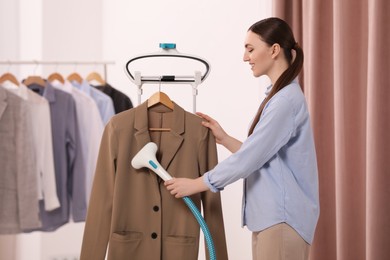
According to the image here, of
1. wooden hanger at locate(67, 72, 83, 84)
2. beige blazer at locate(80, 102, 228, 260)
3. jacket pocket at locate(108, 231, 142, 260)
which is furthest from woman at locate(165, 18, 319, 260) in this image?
wooden hanger at locate(67, 72, 83, 84)

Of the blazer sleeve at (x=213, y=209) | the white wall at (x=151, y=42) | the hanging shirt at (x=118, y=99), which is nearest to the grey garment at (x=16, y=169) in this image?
the hanging shirt at (x=118, y=99)

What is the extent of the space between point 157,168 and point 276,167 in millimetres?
388

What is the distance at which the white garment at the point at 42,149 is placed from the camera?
2.48 meters

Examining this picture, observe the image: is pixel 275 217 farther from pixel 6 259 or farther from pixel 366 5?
pixel 6 259

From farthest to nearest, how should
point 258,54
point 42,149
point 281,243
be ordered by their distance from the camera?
point 42,149
point 258,54
point 281,243

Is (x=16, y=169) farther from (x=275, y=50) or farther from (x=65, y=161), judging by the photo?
(x=275, y=50)

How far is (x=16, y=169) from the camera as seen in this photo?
2.42 meters

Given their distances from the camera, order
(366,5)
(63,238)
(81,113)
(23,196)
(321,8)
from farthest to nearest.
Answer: (63,238) < (81,113) < (23,196) < (321,8) < (366,5)

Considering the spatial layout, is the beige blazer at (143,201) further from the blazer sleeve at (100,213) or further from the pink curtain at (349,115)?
the pink curtain at (349,115)

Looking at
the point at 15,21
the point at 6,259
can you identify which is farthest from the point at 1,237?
the point at 15,21

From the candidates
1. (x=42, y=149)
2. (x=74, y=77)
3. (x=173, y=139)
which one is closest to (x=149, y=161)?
(x=173, y=139)

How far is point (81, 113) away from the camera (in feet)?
8.55

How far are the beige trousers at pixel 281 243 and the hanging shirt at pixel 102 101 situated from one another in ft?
4.67

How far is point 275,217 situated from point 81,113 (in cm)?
148
